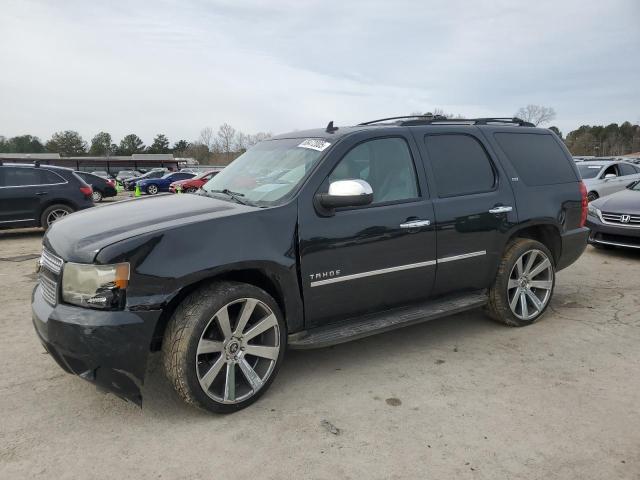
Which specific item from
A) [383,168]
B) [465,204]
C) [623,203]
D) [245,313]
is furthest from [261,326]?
[623,203]

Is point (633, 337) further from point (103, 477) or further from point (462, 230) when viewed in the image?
point (103, 477)

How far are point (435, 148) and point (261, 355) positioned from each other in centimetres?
223

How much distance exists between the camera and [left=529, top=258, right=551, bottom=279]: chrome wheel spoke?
462cm

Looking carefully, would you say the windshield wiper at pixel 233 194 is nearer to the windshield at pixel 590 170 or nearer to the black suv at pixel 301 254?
the black suv at pixel 301 254

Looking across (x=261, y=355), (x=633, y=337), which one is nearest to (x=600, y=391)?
(x=633, y=337)

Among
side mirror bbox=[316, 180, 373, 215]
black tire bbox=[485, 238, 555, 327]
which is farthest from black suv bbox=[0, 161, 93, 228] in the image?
black tire bbox=[485, 238, 555, 327]

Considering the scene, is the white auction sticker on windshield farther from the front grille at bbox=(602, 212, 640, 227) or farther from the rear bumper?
the front grille at bbox=(602, 212, 640, 227)

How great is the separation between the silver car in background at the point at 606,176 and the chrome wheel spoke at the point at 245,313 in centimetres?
1193

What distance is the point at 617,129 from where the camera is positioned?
11356 centimetres

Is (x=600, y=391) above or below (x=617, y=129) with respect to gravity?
below

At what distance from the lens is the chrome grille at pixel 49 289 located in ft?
9.54

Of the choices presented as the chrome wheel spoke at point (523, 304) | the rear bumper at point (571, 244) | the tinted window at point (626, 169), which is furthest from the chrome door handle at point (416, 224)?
the tinted window at point (626, 169)

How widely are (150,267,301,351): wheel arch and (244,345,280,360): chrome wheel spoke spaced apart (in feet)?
0.63

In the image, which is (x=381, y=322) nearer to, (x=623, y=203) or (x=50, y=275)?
(x=50, y=275)
